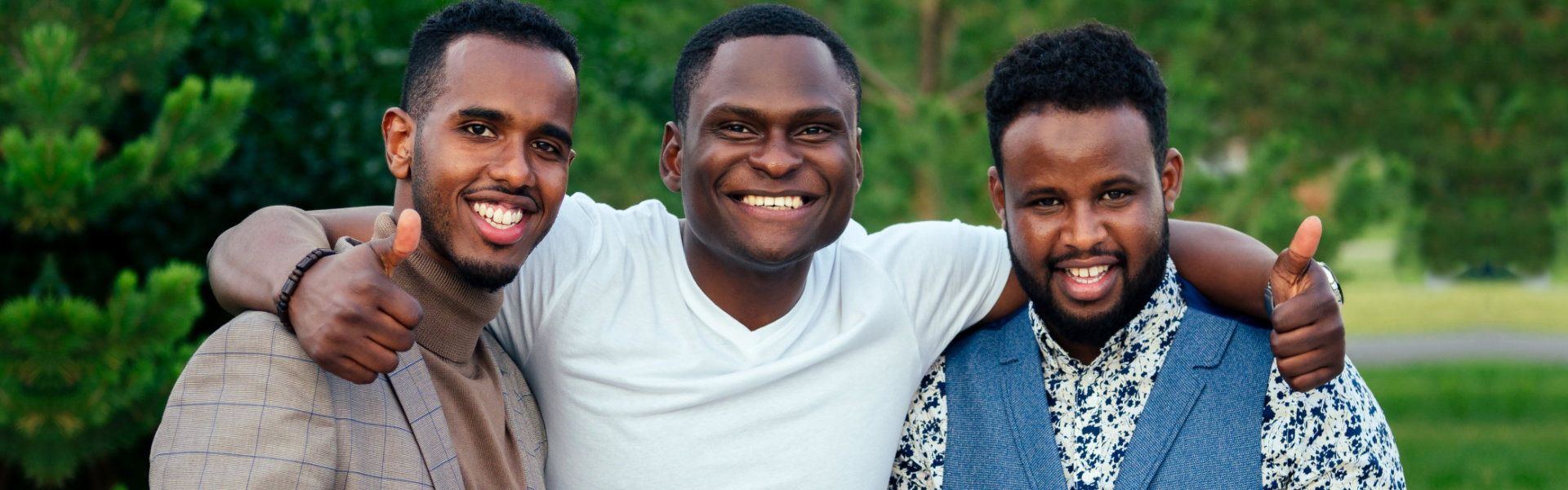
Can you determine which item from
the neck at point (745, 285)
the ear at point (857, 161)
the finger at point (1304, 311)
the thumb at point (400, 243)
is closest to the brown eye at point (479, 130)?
the thumb at point (400, 243)

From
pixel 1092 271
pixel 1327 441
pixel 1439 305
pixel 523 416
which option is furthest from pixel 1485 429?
pixel 1439 305

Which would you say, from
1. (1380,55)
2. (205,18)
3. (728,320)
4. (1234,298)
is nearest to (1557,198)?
(1380,55)

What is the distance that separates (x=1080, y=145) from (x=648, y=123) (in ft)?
15.1

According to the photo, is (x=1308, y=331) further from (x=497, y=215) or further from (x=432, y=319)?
(x=432, y=319)

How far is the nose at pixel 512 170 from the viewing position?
2.48 meters

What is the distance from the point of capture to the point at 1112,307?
2.79 metres

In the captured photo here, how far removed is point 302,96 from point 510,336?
2.82 metres

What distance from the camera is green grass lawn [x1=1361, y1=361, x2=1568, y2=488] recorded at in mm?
8031

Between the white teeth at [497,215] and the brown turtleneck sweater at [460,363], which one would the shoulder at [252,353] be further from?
the white teeth at [497,215]

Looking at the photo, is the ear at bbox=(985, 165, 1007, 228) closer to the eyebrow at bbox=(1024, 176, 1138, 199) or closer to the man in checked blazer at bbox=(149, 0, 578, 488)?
the eyebrow at bbox=(1024, 176, 1138, 199)

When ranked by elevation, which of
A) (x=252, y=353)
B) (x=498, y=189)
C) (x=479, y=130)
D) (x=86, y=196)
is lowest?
(x=86, y=196)

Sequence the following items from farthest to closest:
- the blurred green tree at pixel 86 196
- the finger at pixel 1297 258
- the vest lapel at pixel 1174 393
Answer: the blurred green tree at pixel 86 196 → the vest lapel at pixel 1174 393 → the finger at pixel 1297 258

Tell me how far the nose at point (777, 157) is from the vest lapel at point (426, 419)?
2.98 ft

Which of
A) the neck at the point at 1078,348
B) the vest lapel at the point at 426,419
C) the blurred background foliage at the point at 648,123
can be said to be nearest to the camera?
the vest lapel at the point at 426,419
